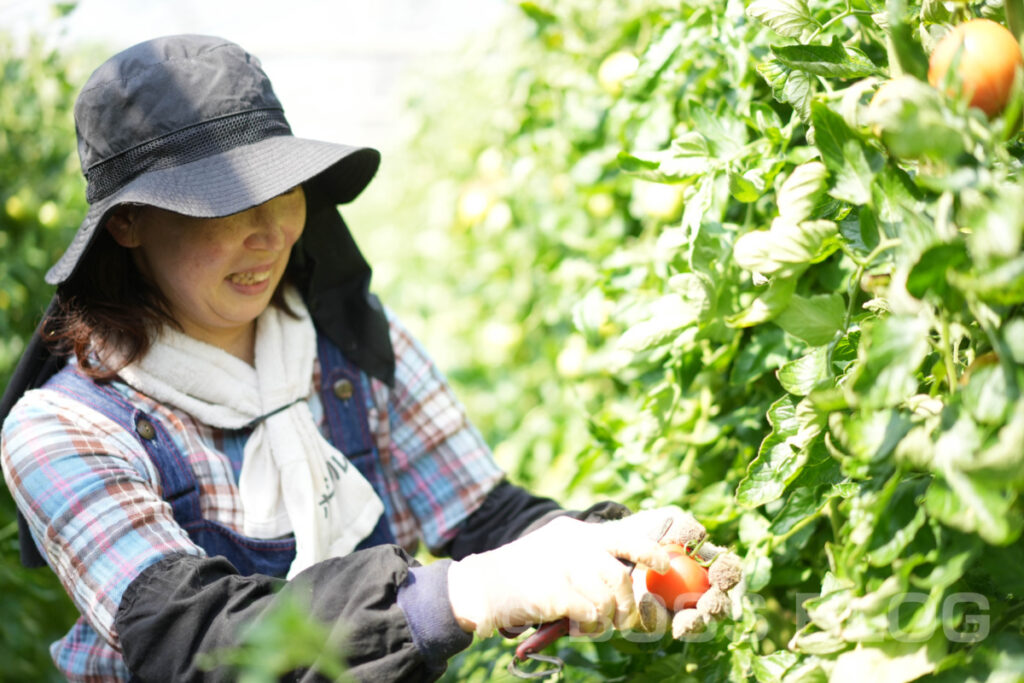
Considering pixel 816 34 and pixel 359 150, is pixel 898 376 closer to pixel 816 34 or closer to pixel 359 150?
pixel 816 34

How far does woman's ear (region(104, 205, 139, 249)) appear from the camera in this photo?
118cm

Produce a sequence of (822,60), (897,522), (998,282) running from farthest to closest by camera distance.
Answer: (822,60), (897,522), (998,282)

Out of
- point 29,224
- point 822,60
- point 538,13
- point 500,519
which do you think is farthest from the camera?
point 29,224

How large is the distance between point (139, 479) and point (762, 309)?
2.34ft

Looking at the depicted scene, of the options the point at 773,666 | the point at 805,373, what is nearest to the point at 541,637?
the point at 773,666

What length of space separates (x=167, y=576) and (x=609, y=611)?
1.48 feet

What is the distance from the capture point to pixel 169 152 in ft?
3.67

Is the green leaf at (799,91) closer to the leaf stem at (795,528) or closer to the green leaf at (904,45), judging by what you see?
the green leaf at (904,45)

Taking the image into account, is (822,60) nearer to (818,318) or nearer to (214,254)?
(818,318)

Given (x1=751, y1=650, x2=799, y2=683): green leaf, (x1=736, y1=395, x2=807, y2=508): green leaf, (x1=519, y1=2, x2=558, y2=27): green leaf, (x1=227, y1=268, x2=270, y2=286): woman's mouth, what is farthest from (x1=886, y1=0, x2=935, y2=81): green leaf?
(x1=519, y1=2, x2=558, y2=27): green leaf

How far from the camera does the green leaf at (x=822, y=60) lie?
81 cm

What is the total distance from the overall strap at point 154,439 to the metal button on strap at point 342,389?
0.27m

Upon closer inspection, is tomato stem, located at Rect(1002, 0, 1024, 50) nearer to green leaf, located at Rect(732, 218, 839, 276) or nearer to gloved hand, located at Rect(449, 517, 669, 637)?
green leaf, located at Rect(732, 218, 839, 276)

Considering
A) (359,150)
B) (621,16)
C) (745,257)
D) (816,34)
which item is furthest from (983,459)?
(621,16)
